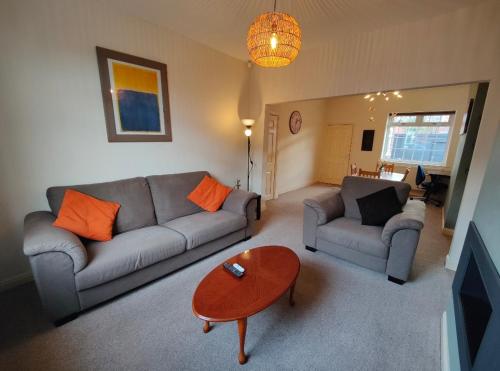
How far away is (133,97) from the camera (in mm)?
2510

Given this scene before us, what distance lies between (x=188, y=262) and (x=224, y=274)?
831 millimetres

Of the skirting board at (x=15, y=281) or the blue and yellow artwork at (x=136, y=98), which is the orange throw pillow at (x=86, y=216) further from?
the blue and yellow artwork at (x=136, y=98)

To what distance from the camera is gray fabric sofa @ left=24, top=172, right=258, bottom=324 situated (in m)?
1.53

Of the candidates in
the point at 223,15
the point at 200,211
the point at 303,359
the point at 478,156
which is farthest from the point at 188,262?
the point at 478,156

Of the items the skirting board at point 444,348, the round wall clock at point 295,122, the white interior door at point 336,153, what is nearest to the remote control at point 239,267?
the skirting board at point 444,348

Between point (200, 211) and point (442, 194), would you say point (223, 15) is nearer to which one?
point (200, 211)

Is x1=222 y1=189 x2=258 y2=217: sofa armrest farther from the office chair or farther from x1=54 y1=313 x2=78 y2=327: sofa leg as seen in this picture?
the office chair

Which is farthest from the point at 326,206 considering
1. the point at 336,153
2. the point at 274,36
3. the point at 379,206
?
the point at 336,153

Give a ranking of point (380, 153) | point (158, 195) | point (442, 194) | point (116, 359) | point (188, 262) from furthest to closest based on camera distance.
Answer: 1. point (380, 153)
2. point (442, 194)
3. point (158, 195)
4. point (188, 262)
5. point (116, 359)

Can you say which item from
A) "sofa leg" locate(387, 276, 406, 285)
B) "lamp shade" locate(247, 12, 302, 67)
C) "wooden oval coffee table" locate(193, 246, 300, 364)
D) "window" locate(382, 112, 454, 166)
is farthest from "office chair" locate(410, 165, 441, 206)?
"lamp shade" locate(247, 12, 302, 67)

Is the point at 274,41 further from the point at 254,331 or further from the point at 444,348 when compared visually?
the point at 444,348

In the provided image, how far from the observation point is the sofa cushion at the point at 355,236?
7.09ft

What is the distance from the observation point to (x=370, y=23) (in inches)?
95.4

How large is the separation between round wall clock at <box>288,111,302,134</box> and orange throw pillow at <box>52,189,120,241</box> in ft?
14.4
